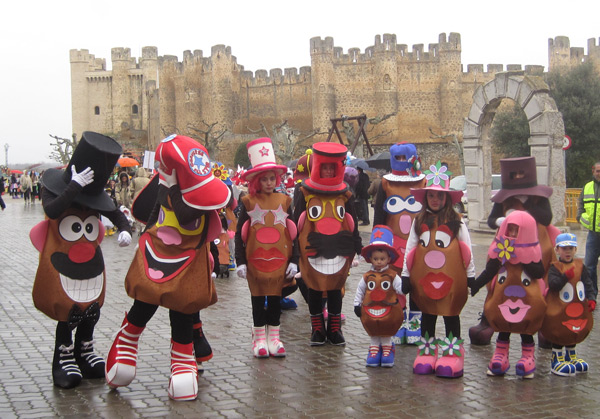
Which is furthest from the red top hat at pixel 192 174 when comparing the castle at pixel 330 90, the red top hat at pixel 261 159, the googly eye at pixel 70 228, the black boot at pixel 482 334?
the castle at pixel 330 90

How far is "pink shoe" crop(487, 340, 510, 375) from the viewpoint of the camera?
6.22 m

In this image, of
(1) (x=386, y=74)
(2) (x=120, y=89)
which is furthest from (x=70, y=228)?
(2) (x=120, y=89)

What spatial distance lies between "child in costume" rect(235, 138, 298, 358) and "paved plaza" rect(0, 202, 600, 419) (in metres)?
0.30

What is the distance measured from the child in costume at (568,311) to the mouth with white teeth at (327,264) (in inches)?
72.5

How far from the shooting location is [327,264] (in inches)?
284

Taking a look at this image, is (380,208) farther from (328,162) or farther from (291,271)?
(291,271)

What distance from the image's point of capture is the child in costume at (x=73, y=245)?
5980 millimetres

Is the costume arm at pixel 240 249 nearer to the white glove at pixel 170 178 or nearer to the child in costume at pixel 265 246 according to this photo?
the child in costume at pixel 265 246

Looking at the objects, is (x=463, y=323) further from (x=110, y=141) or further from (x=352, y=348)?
(x=110, y=141)

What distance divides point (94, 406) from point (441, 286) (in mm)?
2756

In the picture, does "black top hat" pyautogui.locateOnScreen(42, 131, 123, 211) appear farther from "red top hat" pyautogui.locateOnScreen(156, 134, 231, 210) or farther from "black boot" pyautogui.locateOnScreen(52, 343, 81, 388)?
"black boot" pyautogui.locateOnScreen(52, 343, 81, 388)

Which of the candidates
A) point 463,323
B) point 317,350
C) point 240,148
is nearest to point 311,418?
point 317,350

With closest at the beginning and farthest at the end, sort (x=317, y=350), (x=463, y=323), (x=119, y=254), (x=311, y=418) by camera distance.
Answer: (x=311, y=418), (x=317, y=350), (x=463, y=323), (x=119, y=254)

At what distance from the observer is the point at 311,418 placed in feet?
17.2
